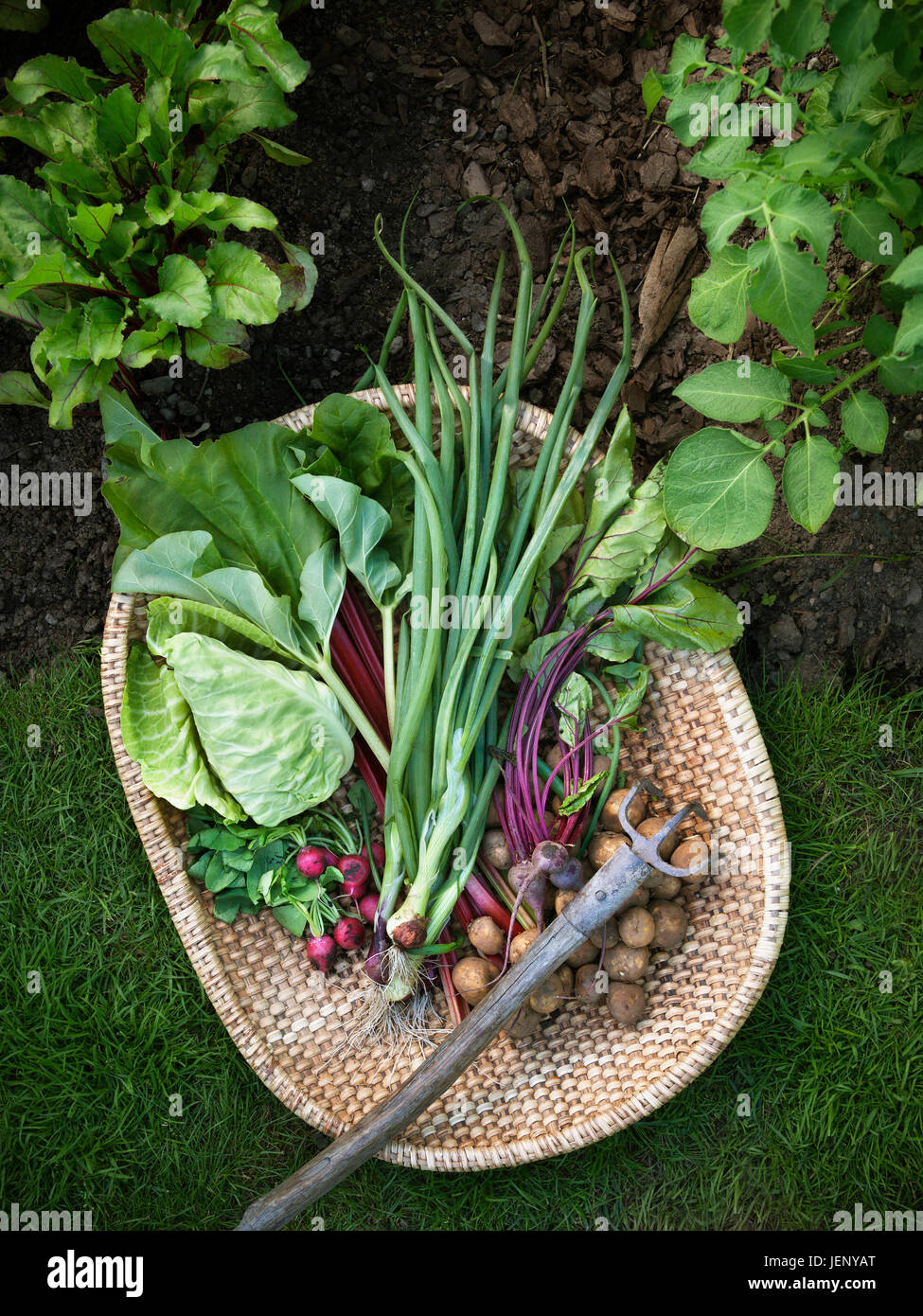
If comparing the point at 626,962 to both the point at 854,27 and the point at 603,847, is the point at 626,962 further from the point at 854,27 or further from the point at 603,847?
the point at 854,27

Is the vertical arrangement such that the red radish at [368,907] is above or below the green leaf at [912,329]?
below

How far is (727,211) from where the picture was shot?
1.66 metres

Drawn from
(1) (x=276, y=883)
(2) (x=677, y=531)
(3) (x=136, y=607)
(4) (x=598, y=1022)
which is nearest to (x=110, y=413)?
(3) (x=136, y=607)

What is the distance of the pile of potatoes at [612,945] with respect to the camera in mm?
2057

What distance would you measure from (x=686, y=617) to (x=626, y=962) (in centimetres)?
72

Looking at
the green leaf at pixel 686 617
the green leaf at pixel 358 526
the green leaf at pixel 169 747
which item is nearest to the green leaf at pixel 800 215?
the green leaf at pixel 686 617

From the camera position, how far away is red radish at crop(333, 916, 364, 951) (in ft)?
7.08

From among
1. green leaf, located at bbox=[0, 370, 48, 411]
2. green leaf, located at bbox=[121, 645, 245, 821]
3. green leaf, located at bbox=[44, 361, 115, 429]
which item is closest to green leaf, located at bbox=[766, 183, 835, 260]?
green leaf, located at bbox=[44, 361, 115, 429]

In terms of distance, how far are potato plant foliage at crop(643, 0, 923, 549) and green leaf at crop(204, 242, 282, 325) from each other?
814 mm

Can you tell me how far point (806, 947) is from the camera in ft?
7.57

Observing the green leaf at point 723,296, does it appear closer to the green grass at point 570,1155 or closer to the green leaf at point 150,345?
the green grass at point 570,1155

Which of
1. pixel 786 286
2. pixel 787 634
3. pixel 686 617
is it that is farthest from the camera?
pixel 787 634

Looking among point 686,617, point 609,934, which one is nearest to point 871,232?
point 686,617

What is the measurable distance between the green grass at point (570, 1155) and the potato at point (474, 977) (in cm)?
49
